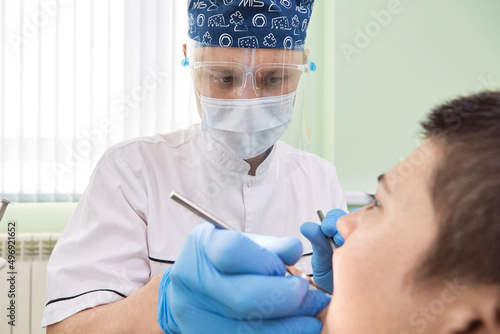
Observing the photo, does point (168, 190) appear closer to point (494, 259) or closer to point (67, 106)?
point (494, 259)

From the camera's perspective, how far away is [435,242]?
2.13ft

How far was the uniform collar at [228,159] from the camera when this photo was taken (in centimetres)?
123

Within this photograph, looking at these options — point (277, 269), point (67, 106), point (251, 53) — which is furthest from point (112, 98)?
point (277, 269)

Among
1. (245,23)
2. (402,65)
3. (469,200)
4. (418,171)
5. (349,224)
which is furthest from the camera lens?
(402,65)

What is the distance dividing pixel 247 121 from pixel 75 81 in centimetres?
172

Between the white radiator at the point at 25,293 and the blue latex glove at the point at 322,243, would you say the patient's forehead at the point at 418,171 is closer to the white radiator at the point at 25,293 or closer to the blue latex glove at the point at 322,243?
the blue latex glove at the point at 322,243

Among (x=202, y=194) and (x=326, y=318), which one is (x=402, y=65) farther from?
(x=326, y=318)

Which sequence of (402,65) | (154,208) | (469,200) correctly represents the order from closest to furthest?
(469,200), (154,208), (402,65)

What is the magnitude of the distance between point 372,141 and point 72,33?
5.85 feet

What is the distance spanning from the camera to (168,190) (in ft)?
4.09

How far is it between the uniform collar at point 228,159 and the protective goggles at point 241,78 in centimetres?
16

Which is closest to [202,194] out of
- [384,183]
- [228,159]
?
[228,159]

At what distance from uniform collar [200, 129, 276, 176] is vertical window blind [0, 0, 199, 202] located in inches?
54.0

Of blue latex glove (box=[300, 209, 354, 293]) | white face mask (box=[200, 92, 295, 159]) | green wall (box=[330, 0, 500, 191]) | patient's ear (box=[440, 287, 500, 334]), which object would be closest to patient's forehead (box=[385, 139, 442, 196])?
patient's ear (box=[440, 287, 500, 334])
